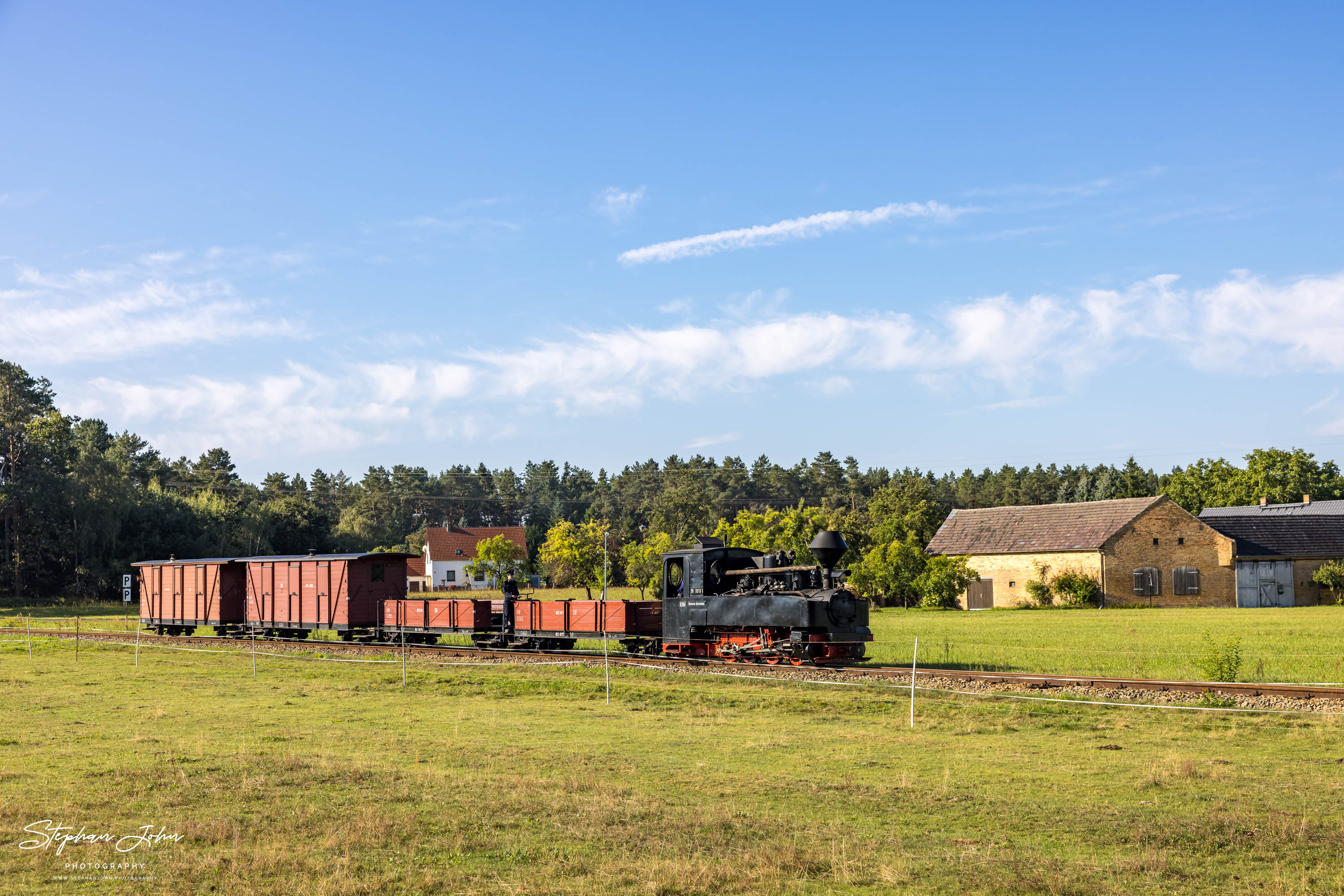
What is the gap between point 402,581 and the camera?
3681cm

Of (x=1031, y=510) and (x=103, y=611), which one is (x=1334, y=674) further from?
(x=103, y=611)

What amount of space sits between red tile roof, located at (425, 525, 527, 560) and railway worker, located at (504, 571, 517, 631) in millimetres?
80940

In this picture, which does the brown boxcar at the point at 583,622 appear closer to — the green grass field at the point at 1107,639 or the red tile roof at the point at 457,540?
the green grass field at the point at 1107,639

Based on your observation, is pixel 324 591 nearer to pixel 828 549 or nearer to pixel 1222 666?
pixel 828 549

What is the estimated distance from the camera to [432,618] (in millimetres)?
33312

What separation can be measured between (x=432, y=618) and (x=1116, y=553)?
3932 centimetres

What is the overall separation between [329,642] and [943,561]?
35.3 meters

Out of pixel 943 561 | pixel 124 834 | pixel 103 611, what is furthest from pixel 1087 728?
pixel 103 611

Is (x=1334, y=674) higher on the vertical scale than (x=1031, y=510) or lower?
lower

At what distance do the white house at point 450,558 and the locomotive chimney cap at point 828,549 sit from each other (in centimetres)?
9028

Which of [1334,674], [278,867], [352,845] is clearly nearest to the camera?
[278,867]

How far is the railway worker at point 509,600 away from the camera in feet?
103

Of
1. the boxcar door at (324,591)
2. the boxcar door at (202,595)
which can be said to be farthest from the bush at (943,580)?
the boxcar door at (202,595)
